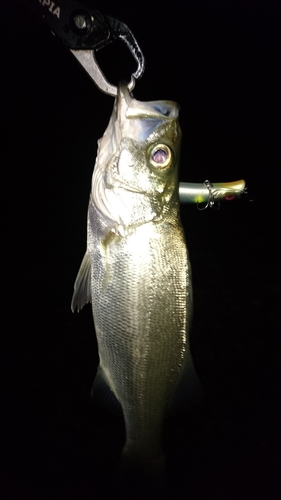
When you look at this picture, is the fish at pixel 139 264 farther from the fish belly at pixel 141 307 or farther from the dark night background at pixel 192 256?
the dark night background at pixel 192 256

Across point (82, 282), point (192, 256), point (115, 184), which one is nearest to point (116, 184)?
point (115, 184)

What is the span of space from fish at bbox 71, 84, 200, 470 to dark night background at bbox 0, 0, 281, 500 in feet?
3.17

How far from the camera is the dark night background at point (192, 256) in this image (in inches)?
73.7

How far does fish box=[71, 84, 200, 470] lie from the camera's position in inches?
34.0

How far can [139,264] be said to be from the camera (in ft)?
2.95

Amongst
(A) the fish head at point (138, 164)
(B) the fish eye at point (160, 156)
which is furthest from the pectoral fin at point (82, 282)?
(B) the fish eye at point (160, 156)

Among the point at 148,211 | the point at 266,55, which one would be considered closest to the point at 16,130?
the point at 148,211

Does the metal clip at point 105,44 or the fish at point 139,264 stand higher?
the metal clip at point 105,44

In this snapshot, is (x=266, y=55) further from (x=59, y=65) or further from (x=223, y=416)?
(x=223, y=416)

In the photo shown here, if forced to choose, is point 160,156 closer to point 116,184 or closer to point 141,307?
point 116,184

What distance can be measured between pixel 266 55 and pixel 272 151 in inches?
32.9

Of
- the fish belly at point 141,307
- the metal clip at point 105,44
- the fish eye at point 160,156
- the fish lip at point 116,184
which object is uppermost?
the metal clip at point 105,44

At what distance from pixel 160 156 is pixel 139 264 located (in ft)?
1.12

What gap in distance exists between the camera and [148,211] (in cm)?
91
